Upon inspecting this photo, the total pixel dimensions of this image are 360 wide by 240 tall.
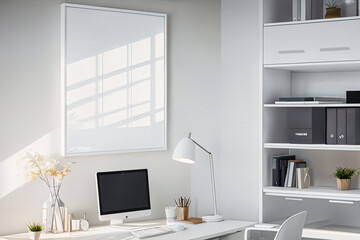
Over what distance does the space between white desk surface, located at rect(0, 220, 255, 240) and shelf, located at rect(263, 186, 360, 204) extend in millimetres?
299

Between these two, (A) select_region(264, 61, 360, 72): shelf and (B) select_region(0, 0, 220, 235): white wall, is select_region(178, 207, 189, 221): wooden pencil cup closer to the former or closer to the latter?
(B) select_region(0, 0, 220, 235): white wall

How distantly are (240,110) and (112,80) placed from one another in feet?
3.41

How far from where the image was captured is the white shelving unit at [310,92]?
3598 mm

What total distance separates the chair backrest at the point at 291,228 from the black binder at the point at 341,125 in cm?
65

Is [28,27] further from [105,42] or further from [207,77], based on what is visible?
[207,77]

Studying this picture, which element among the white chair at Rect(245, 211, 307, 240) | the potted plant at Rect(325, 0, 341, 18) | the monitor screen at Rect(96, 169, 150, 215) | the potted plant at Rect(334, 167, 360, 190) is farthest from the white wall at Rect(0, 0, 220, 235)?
the white chair at Rect(245, 211, 307, 240)

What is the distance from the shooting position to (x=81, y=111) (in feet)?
12.0

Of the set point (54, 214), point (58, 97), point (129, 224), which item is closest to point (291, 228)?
point (129, 224)

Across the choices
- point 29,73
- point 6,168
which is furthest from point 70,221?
point 29,73

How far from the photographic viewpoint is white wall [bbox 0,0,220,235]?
339 cm

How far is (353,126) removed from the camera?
3.64 meters

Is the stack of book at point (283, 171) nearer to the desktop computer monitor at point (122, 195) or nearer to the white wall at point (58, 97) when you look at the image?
the white wall at point (58, 97)

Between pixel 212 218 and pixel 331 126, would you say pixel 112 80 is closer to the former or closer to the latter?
pixel 212 218

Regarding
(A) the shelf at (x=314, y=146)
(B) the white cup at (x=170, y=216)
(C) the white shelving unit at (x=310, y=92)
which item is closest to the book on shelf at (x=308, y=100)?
(C) the white shelving unit at (x=310, y=92)
